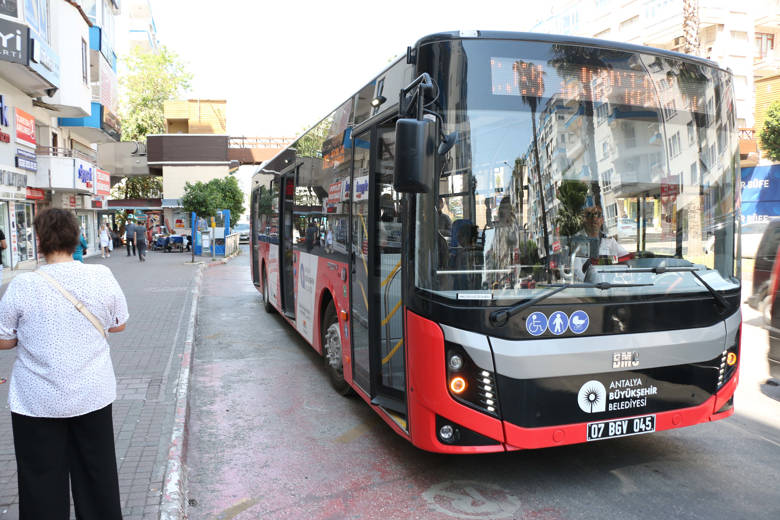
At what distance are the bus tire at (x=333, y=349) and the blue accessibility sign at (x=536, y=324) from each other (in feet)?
8.91

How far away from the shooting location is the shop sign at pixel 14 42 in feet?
52.0

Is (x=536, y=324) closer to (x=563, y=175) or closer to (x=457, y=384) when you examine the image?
(x=457, y=384)

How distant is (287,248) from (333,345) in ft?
9.37

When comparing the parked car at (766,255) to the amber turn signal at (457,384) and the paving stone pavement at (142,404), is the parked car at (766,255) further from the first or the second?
the paving stone pavement at (142,404)

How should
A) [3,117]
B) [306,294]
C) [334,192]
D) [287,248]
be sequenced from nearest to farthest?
[334,192]
[306,294]
[287,248]
[3,117]

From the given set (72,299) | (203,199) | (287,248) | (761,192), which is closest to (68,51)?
(203,199)

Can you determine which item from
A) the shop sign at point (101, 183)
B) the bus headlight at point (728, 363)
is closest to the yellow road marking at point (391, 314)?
the bus headlight at point (728, 363)

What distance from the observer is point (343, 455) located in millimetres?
4883

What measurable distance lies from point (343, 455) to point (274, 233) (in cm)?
560

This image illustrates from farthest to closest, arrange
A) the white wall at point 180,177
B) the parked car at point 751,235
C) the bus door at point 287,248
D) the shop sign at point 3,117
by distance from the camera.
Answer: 1. the white wall at point 180,177
2. the shop sign at point 3,117
3. the parked car at point 751,235
4. the bus door at point 287,248

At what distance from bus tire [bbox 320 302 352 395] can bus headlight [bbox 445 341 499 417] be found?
7.98 ft

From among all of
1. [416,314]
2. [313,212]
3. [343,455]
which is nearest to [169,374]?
[313,212]

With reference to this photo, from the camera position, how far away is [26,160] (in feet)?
67.1

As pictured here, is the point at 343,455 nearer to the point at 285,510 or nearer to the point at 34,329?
the point at 285,510
